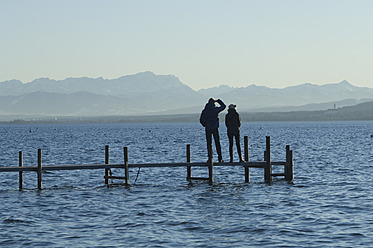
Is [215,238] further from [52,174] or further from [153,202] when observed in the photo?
[52,174]

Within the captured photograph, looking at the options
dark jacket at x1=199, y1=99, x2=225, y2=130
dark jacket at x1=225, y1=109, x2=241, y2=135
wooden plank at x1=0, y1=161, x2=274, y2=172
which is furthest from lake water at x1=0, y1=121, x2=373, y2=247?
dark jacket at x1=199, y1=99, x2=225, y2=130

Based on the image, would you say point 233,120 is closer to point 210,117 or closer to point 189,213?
point 210,117

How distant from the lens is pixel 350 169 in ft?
134

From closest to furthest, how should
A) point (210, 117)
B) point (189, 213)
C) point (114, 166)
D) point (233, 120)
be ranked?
point (189, 213) → point (210, 117) → point (233, 120) → point (114, 166)

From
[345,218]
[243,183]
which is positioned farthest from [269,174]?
[345,218]

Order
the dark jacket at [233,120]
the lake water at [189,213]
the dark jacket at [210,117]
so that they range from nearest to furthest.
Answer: the lake water at [189,213] < the dark jacket at [210,117] < the dark jacket at [233,120]

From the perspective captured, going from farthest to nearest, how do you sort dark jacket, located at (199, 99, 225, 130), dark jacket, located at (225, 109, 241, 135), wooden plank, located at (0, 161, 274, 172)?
dark jacket, located at (225, 109, 241, 135) < wooden plank, located at (0, 161, 274, 172) < dark jacket, located at (199, 99, 225, 130)

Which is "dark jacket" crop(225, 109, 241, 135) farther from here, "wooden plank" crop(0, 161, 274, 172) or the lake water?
the lake water

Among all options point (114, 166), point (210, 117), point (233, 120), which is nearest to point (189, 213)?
point (210, 117)

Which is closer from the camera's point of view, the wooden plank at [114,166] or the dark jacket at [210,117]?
the dark jacket at [210,117]

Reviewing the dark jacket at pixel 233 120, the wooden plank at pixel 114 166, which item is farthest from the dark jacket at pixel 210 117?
the wooden plank at pixel 114 166

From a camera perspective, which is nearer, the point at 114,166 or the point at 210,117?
the point at 210,117

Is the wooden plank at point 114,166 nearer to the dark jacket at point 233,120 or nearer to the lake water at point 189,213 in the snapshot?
the lake water at point 189,213

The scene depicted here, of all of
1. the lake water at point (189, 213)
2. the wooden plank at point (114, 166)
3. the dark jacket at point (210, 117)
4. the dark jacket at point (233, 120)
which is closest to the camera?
the lake water at point (189, 213)
